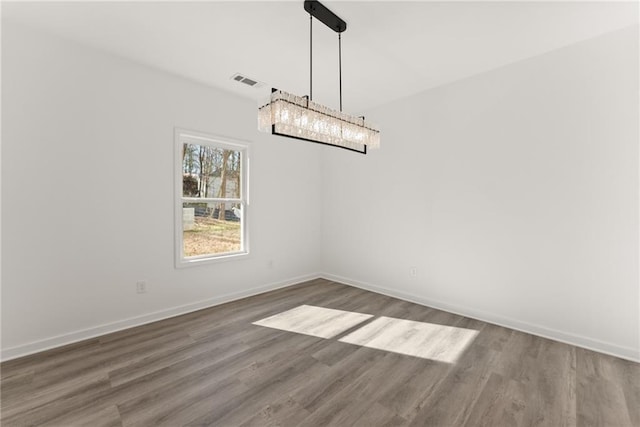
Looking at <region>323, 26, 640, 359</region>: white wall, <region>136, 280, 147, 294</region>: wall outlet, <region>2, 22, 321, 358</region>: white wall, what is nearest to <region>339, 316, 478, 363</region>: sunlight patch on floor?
<region>323, 26, 640, 359</region>: white wall

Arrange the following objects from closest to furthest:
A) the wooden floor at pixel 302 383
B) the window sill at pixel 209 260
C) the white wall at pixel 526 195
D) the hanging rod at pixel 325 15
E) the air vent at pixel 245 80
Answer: the wooden floor at pixel 302 383, the hanging rod at pixel 325 15, the white wall at pixel 526 195, the air vent at pixel 245 80, the window sill at pixel 209 260

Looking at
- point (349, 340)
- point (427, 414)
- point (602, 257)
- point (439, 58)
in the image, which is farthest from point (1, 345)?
point (602, 257)

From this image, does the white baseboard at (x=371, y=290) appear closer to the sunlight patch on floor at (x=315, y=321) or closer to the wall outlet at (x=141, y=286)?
the wall outlet at (x=141, y=286)

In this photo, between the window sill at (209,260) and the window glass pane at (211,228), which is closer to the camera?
the window sill at (209,260)

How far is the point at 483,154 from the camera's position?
323 cm

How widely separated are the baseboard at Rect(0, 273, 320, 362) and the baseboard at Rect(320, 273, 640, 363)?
2002 millimetres

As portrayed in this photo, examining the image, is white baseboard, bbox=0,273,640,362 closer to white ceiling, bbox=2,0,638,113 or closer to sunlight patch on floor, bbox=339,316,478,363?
sunlight patch on floor, bbox=339,316,478,363

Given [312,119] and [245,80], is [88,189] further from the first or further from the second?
[312,119]

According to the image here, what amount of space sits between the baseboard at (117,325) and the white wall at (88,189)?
0.04 ft

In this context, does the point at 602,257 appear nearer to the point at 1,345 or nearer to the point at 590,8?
→ the point at 590,8

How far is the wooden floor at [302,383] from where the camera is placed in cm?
174

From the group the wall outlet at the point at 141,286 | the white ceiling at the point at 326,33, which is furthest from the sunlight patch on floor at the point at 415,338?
the white ceiling at the point at 326,33

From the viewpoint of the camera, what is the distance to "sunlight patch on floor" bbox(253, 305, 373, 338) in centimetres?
293

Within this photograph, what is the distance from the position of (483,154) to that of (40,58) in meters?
4.48
